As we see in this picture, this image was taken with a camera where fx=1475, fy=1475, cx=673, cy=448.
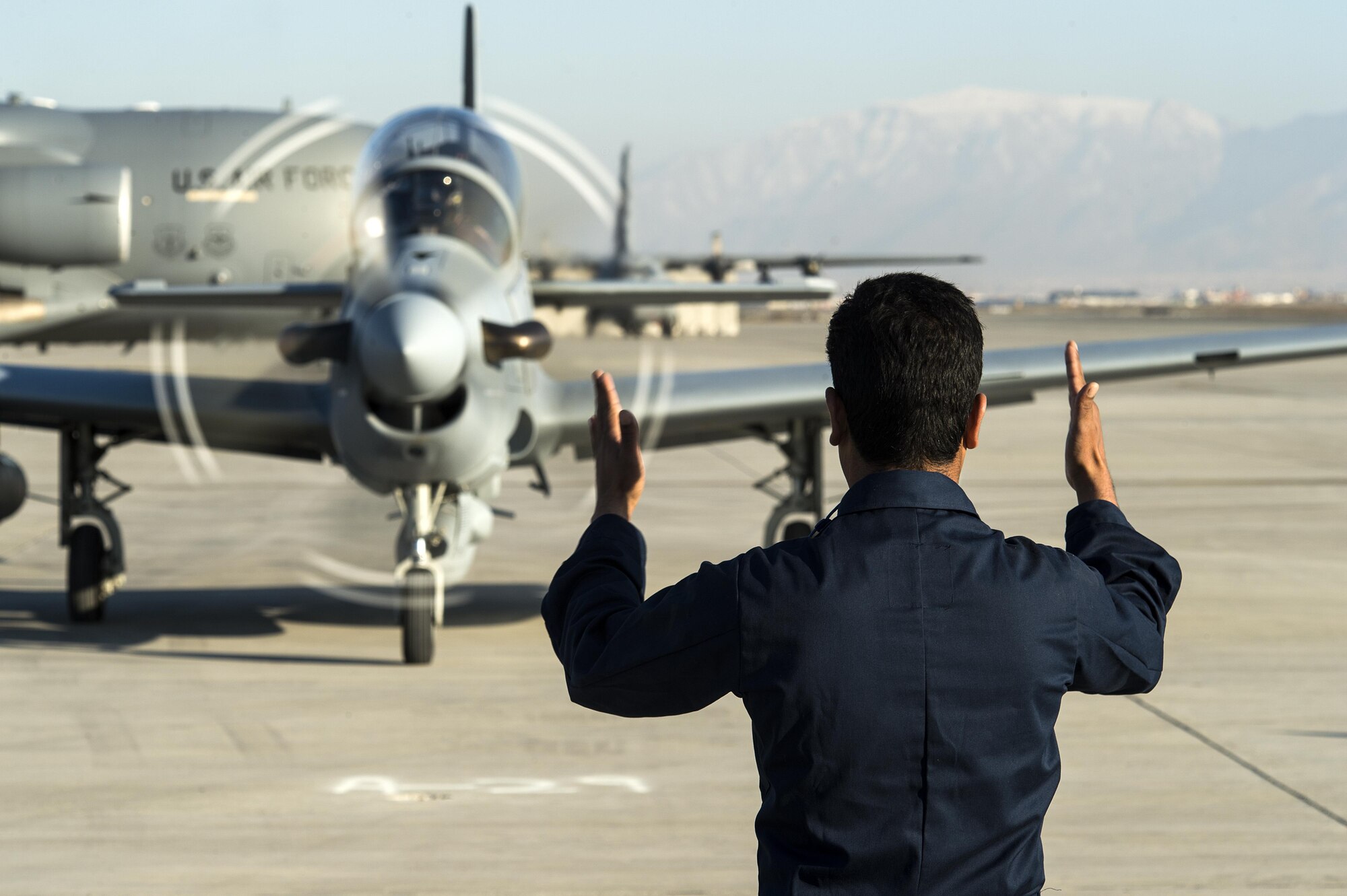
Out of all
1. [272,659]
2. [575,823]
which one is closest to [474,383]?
[272,659]

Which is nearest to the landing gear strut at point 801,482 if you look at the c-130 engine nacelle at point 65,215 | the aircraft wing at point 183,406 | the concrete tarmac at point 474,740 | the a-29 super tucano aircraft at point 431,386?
the a-29 super tucano aircraft at point 431,386

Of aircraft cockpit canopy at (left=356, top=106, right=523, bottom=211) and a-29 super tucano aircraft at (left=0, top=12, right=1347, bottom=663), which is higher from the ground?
aircraft cockpit canopy at (left=356, top=106, right=523, bottom=211)

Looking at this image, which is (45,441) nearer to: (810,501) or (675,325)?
(810,501)

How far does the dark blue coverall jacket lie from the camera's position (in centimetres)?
184

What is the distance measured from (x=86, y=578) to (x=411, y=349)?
3.39 metres

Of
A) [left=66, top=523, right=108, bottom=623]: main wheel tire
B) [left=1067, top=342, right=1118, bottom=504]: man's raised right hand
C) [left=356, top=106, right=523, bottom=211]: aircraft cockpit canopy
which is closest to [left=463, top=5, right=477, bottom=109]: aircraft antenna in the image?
A: [left=356, top=106, right=523, bottom=211]: aircraft cockpit canopy

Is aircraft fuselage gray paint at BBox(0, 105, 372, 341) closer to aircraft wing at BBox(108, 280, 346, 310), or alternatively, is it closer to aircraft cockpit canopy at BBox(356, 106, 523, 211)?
aircraft wing at BBox(108, 280, 346, 310)

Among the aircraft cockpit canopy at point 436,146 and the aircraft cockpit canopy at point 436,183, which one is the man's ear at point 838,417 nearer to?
the aircraft cockpit canopy at point 436,183

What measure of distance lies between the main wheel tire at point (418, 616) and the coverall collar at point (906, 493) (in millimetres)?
6440

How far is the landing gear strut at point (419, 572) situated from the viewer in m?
8.16

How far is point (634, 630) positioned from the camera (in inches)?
75.2

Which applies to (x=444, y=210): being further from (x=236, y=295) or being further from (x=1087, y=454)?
(x=1087, y=454)

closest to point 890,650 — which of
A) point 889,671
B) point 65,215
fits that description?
point 889,671

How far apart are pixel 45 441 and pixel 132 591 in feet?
44.4
